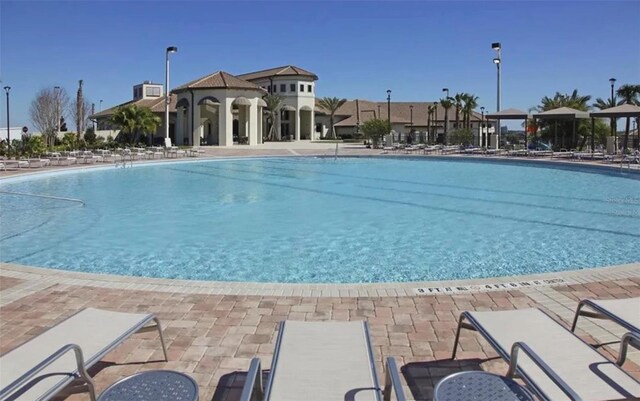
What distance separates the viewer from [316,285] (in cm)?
593

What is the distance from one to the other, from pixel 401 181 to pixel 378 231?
380 inches

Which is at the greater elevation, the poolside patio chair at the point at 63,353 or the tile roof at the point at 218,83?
the tile roof at the point at 218,83

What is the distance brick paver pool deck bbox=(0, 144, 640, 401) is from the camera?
3904 mm

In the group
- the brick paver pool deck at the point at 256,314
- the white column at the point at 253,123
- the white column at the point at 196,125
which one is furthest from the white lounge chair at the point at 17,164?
the white column at the point at 253,123

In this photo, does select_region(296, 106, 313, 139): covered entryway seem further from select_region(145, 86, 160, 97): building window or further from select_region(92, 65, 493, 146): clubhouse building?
select_region(145, 86, 160, 97): building window

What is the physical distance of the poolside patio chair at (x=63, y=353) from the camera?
9.15 ft

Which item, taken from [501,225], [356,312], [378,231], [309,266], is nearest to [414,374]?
[356,312]

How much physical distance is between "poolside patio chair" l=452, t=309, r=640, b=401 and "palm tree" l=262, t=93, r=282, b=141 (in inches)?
1891

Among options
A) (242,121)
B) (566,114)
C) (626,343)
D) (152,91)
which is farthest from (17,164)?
(152,91)

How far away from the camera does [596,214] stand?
12312 millimetres

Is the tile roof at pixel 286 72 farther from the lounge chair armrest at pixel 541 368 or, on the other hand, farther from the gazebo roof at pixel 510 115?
the lounge chair armrest at pixel 541 368

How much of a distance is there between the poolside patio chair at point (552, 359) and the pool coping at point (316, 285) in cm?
183

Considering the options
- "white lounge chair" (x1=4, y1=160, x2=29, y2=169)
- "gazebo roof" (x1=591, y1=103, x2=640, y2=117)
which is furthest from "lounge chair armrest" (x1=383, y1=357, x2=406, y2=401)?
"gazebo roof" (x1=591, y1=103, x2=640, y2=117)

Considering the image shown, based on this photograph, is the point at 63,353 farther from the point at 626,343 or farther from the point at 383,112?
the point at 383,112
